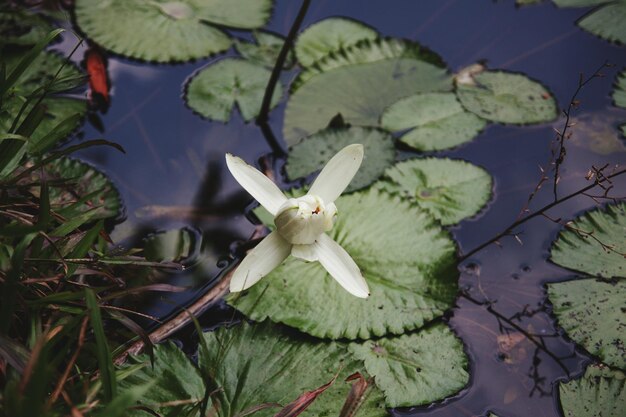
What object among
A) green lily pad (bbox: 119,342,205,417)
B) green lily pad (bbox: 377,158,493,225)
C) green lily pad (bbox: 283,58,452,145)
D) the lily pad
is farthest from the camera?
the lily pad

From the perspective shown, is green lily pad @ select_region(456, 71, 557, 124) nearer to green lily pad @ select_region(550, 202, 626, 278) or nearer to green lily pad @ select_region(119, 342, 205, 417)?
green lily pad @ select_region(550, 202, 626, 278)

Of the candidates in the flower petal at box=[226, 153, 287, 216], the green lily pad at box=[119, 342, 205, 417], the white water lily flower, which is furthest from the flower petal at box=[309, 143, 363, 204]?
the green lily pad at box=[119, 342, 205, 417]

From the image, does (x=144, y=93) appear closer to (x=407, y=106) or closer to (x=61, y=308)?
(x=407, y=106)

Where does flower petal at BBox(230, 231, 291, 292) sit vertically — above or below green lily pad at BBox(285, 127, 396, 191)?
above

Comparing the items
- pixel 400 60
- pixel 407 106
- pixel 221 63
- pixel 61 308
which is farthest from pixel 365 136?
pixel 61 308

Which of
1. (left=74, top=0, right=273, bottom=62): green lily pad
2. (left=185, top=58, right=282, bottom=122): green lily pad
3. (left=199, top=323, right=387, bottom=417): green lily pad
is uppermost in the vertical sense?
(left=74, top=0, right=273, bottom=62): green lily pad

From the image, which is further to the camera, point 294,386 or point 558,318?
point 558,318

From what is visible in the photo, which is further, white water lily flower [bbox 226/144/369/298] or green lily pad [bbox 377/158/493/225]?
green lily pad [bbox 377/158/493/225]
